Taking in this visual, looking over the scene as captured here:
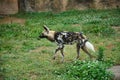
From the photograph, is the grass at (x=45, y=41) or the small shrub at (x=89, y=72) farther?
the grass at (x=45, y=41)

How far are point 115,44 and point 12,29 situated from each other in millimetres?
4335

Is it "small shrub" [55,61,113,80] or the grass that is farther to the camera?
the grass

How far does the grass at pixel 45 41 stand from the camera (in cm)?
1042

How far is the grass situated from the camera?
10.4 meters

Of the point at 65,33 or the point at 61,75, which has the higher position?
the point at 65,33

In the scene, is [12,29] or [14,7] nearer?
[12,29]

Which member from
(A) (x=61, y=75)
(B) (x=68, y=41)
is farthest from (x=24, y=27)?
(A) (x=61, y=75)

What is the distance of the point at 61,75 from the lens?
9.80 m

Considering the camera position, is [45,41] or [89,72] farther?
[45,41]

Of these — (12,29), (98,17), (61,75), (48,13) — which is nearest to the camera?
(61,75)

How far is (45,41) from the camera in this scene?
1426 centimetres

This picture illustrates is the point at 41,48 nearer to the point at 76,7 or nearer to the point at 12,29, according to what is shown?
the point at 12,29

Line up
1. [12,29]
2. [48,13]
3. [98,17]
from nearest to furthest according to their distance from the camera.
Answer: [12,29], [98,17], [48,13]

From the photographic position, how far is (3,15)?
19.9 metres
